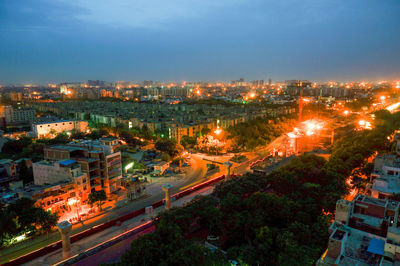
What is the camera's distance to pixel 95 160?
841cm

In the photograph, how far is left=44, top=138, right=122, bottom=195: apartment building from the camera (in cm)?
841

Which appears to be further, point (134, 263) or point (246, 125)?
point (246, 125)

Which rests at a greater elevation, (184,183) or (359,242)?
(359,242)

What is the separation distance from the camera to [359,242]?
4.89 meters

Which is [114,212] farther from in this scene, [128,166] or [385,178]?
[385,178]

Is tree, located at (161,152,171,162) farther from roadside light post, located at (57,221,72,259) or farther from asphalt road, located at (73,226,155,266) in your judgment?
roadside light post, located at (57,221,72,259)

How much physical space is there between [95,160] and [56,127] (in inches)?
485

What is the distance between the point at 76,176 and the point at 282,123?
52.6 ft

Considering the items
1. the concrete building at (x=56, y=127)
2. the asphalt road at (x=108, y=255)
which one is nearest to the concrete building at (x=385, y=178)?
the asphalt road at (x=108, y=255)

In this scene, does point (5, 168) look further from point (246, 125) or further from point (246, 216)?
point (246, 125)

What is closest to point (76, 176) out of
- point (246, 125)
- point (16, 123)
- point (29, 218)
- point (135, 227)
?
point (29, 218)

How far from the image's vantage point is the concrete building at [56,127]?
17.7 meters

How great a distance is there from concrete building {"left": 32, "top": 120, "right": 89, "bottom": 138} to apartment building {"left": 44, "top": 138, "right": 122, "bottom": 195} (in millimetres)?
10122

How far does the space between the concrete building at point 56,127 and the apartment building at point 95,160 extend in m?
10.1
